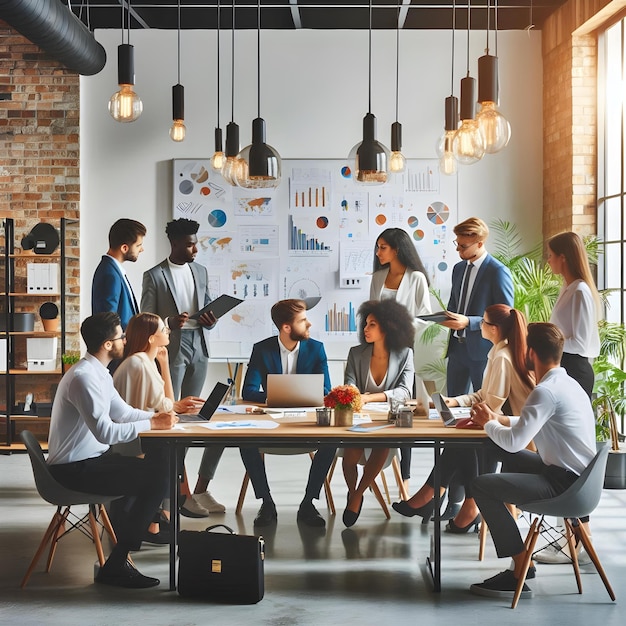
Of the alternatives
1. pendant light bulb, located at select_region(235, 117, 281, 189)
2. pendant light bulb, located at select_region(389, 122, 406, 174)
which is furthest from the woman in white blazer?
pendant light bulb, located at select_region(235, 117, 281, 189)

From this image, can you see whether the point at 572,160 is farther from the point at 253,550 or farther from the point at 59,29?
the point at 253,550

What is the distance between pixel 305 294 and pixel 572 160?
277cm

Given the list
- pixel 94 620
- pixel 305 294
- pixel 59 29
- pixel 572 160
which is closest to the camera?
pixel 94 620

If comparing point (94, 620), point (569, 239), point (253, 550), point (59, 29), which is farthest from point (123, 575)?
point (59, 29)

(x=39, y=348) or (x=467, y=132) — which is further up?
(x=467, y=132)

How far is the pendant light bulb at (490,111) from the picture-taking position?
4270mm

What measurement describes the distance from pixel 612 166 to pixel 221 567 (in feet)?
17.6

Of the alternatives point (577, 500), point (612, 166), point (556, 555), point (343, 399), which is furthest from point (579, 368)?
point (612, 166)

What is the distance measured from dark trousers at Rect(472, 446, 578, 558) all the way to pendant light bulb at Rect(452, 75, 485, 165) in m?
1.69

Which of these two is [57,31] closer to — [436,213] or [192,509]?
[436,213]

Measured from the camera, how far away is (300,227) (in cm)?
838

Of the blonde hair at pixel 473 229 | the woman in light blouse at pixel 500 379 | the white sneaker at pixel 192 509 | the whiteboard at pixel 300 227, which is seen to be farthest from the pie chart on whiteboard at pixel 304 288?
the woman in light blouse at pixel 500 379

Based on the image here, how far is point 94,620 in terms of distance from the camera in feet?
12.0

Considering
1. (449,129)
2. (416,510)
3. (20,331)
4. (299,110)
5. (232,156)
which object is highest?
(299,110)
